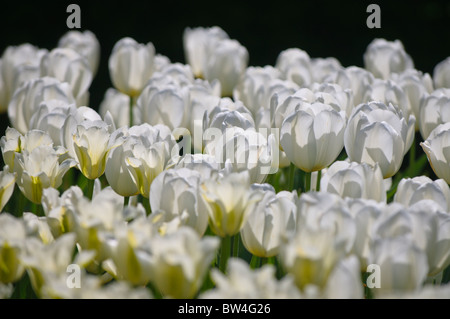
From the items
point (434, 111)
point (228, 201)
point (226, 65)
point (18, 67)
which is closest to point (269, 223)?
point (228, 201)

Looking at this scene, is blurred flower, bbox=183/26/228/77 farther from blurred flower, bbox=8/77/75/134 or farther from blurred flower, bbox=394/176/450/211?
blurred flower, bbox=394/176/450/211

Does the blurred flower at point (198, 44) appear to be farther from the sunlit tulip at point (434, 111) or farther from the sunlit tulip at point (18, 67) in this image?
the sunlit tulip at point (434, 111)

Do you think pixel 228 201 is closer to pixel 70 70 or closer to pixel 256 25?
pixel 70 70

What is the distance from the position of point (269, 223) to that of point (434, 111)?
2.25ft

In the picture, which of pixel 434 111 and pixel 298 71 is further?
pixel 298 71

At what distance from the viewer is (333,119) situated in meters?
1.19

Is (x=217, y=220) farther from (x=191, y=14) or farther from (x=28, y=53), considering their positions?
(x=191, y=14)

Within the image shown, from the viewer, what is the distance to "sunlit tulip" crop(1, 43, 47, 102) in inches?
75.2

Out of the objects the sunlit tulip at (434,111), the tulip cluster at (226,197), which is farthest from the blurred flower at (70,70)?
the sunlit tulip at (434,111)

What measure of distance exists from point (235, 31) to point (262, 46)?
A: 208 mm

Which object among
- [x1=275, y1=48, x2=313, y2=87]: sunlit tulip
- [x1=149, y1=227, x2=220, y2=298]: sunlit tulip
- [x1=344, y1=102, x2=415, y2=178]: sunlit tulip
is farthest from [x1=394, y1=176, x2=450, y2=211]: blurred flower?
[x1=275, y1=48, x2=313, y2=87]: sunlit tulip

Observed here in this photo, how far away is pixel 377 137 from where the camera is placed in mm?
1184

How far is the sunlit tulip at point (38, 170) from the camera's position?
1.11m
